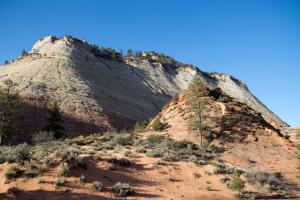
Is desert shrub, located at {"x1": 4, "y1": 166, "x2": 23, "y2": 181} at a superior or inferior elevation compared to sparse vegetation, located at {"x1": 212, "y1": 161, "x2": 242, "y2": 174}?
inferior

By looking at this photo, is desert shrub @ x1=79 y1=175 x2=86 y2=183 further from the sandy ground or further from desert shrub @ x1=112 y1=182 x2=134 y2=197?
desert shrub @ x1=112 y1=182 x2=134 y2=197

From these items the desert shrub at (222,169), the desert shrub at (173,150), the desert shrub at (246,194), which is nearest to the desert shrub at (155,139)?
the desert shrub at (173,150)

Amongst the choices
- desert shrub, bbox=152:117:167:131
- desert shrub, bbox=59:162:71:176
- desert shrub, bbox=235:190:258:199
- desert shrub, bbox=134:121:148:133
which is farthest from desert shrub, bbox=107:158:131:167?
desert shrub, bbox=134:121:148:133

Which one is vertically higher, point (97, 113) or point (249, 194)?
point (97, 113)

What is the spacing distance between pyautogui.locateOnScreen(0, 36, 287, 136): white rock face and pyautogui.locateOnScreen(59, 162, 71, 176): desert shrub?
36.0 meters

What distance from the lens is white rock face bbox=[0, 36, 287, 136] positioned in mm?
67312

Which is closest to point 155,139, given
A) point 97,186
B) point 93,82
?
point 97,186

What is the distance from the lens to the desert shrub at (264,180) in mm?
26562

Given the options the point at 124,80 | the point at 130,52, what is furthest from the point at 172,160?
the point at 130,52

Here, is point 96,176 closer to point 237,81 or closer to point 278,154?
point 278,154

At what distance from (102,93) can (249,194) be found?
59787mm

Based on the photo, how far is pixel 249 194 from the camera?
24344mm

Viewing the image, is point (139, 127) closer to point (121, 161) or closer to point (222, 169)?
point (222, 169)

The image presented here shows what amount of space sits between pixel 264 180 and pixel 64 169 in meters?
15.0
